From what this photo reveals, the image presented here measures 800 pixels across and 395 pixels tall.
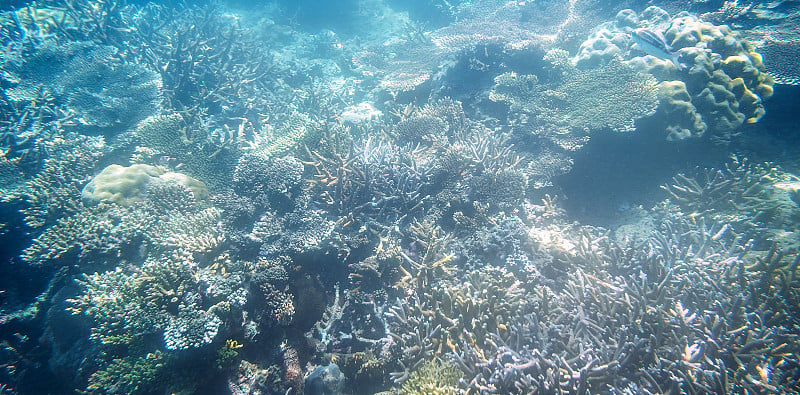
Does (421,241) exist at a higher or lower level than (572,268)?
higher

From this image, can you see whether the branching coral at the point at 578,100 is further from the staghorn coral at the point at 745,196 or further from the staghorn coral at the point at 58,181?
the staghorn coral at the point at 58,181

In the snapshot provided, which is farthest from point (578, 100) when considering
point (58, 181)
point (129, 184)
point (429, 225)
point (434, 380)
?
point (58, 181)

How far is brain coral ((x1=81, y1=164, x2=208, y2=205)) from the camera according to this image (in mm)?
4824

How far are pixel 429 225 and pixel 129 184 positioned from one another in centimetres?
474

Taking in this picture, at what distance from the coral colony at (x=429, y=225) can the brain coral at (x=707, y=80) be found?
0.12ft

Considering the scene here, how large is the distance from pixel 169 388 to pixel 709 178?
7.66m

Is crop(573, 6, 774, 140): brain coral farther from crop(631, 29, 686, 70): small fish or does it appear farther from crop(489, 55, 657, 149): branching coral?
crop(489, 55, 657, 149): branching coral

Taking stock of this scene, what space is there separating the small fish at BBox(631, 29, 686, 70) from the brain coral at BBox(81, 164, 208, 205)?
8642mm

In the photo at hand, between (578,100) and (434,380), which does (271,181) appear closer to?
(434,380)

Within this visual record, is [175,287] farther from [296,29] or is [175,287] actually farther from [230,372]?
[296,29]

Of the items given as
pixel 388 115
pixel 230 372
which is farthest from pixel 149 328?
pixel 388 115

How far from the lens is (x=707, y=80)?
5.36 metres

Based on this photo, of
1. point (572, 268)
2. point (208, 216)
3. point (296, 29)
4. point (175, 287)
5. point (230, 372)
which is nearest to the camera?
point (230, 372)

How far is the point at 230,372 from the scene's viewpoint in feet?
11.1
